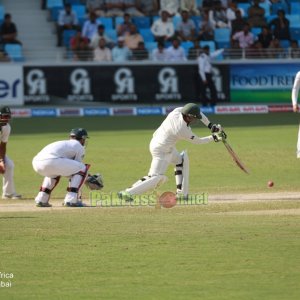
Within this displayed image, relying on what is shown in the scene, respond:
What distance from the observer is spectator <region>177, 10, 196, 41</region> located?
1208 inches

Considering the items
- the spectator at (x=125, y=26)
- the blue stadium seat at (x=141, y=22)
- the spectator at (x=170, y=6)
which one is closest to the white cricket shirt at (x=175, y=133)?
the spectator at (x=125, y=26)

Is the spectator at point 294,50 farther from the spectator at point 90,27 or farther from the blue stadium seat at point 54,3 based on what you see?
the blue stadium seat at point 54,3

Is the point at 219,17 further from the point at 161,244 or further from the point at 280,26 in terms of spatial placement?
the point at 161,244

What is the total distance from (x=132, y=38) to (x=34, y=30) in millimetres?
3093

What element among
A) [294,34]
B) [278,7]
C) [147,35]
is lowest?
[294,34]

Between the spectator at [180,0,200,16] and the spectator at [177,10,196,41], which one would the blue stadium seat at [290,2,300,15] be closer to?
the spectator at [180,0,200,16]

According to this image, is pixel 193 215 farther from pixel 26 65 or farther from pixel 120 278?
pixel 26 65

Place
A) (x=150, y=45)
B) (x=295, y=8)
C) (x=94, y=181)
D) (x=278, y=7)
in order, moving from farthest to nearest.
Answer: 1. (x=295, y=8)
2. (x=278, y=7)
3. (x=150, y=45)
4. (x=94, y=181)

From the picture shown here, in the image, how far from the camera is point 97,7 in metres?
31.2

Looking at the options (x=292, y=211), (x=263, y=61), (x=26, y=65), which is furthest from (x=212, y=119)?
(x=292, y=211)

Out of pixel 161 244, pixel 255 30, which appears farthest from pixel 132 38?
pixel 161 244

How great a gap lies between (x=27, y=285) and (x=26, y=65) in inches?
765

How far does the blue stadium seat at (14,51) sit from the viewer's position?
95.0ft

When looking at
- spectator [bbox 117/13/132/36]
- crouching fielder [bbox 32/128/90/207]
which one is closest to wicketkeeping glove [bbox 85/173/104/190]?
crouching fielder [bbox 32/128/90/207]
